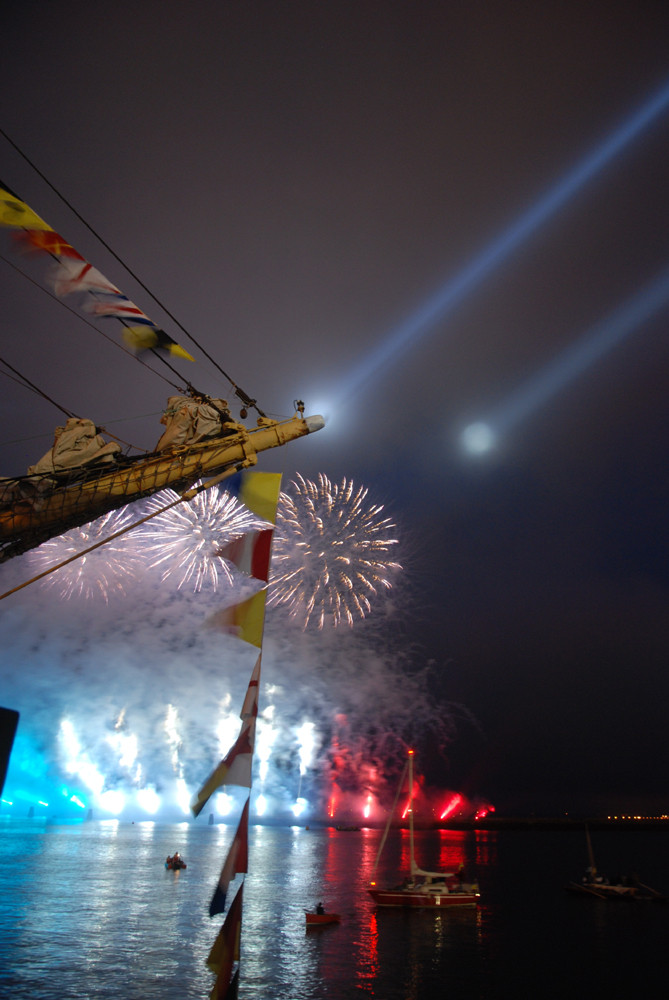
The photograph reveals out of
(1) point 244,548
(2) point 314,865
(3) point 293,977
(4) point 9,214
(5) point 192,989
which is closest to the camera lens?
(1) point 244,548

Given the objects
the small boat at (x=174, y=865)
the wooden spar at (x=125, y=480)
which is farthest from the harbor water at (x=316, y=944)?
the wooden spar at (x=125, y=480)

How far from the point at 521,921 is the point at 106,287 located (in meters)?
74.6

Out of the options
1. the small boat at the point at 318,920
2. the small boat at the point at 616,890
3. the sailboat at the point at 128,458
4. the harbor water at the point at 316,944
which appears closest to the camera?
the sailboat at the point at 128,458

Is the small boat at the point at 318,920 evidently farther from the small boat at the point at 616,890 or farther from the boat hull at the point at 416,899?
the small boat at the point at 616,890

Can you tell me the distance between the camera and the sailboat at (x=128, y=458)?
15.0 meters

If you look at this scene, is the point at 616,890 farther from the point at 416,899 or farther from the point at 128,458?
the point at 128,458

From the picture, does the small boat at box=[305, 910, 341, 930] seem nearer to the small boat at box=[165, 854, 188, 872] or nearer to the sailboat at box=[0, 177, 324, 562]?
the sailboat at box=[0, 177, 324, 562]

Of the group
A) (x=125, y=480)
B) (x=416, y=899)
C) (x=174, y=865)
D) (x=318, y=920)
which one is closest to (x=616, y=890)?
(x=416, y=899)

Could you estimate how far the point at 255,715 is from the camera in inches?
389

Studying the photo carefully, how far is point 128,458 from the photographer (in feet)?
53.9

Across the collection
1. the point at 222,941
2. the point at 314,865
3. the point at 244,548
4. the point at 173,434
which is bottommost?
the point at 314,865

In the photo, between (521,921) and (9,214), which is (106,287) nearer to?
(9,214)

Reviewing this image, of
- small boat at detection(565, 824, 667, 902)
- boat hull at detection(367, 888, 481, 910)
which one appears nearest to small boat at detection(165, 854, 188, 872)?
boat hull at detection(367, 888, 481, 910)

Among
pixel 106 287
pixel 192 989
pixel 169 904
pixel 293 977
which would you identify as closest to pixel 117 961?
pixel 192 989
